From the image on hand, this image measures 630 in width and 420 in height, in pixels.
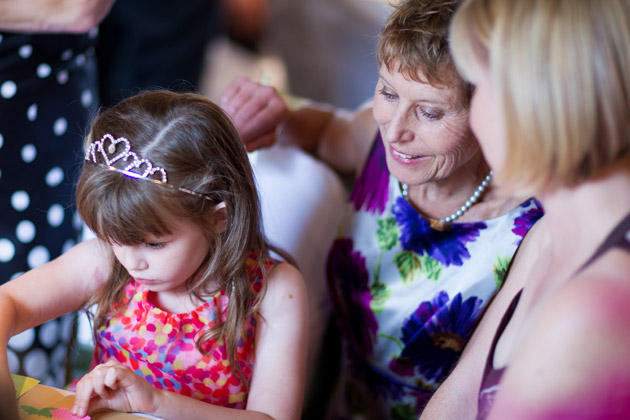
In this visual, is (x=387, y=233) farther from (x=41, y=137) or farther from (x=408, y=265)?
(x=41, y=137)

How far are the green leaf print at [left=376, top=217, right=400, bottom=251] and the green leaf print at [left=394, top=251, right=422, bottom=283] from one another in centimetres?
3

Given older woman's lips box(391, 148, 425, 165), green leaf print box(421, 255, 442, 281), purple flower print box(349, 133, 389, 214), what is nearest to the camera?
older woman's lips box(391, 148, 425, 165)

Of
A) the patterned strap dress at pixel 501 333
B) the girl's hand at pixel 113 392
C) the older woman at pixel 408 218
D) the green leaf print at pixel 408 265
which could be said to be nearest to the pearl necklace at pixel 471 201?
the older woman at pixel 408 218

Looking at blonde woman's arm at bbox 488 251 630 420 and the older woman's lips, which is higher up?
blonde woman's arm at bbox 488 251 630 420

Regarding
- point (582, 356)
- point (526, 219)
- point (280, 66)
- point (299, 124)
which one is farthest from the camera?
point (280, 66)

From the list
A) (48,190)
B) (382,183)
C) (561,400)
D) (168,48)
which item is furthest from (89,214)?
(168,48)

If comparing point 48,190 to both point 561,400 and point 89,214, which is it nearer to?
point 89,214

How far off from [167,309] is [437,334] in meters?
0.57

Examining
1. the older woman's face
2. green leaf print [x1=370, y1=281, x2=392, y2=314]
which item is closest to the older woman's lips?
the older woman's face

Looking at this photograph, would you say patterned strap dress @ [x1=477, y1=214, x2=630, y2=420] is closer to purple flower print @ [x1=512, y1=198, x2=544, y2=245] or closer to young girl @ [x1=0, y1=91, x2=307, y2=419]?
purple flower print @ [x1=512, y1=198, x2=544, y2=245]

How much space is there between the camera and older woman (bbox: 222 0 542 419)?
1.19 meters

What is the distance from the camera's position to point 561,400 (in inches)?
28.8

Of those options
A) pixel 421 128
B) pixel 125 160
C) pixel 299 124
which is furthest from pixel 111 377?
pixel 299 124

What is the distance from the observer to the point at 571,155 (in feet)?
2.47
